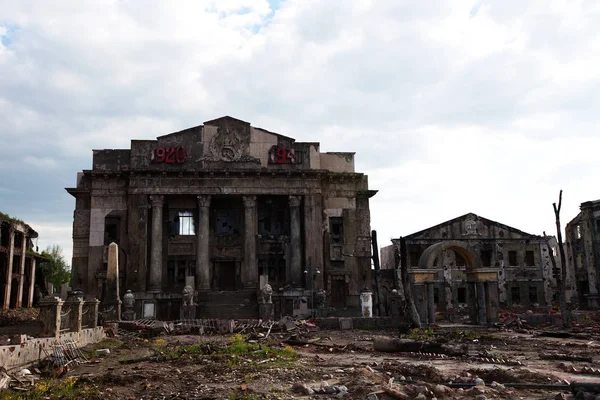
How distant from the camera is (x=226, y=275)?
3988 centimetres

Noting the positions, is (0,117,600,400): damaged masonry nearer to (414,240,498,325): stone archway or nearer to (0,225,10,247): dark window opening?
(414,240,498,325): stone archway

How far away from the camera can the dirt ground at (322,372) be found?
9391 mm

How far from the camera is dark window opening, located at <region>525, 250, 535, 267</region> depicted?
48.6 metres

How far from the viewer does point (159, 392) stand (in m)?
9.91

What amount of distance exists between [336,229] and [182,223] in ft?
38.6

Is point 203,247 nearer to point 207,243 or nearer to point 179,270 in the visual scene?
point 207,243

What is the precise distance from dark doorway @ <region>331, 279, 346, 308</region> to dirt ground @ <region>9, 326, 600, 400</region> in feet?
68.7

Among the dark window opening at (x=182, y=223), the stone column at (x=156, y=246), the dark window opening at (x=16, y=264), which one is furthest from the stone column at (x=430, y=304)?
the dark window opening at (x=16, y=264)

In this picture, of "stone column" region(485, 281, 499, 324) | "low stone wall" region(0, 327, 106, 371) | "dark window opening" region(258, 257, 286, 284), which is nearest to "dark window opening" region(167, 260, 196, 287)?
"dark window opening" region(258, 257, 286, 284)

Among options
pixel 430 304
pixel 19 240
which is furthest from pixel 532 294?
pixel 19 240

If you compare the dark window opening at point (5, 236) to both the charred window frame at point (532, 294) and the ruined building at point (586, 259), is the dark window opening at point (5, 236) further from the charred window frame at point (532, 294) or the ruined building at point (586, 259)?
the ruined building at point (586, 259)

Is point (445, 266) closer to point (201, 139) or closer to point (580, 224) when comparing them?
point (580, 224)

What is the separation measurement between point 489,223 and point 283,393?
4324 cm

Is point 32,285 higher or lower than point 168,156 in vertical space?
lower
